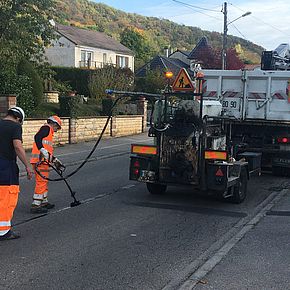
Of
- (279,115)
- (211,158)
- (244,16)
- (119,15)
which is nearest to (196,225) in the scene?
(211,158)

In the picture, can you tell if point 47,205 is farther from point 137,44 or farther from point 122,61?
point 137,44

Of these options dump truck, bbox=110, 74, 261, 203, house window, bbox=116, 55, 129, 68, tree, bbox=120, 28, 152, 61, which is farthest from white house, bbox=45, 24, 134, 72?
dump truck, bbox=110, 74, 261, 203

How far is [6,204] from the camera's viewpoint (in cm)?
659

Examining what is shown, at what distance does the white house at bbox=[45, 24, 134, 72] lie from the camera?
49719mm

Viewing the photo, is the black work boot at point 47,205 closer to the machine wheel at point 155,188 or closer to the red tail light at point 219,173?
the machine wheel at point 155,188

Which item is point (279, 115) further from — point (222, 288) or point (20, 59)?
point (20, 59)

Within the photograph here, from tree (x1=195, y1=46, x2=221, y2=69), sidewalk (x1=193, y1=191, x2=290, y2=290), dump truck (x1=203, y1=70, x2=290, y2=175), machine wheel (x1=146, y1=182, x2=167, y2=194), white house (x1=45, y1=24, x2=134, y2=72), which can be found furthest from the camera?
tree (x1=195, y1=46, x2=221, y2=69)

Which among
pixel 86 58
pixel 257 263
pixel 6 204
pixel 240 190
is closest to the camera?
pixel 257 263

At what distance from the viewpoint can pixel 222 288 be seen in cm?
499

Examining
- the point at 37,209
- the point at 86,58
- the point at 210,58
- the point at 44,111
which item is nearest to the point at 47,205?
the point at 37,209

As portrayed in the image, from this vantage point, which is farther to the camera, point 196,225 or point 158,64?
point 158,64

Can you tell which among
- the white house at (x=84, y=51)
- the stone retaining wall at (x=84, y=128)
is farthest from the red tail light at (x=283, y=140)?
the white house at (x=84, y=51)

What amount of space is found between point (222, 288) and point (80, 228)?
9.31 ft

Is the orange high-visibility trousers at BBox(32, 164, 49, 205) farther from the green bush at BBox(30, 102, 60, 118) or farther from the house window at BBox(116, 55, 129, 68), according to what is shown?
the house window at BBox(116, 55, 129, 68)
